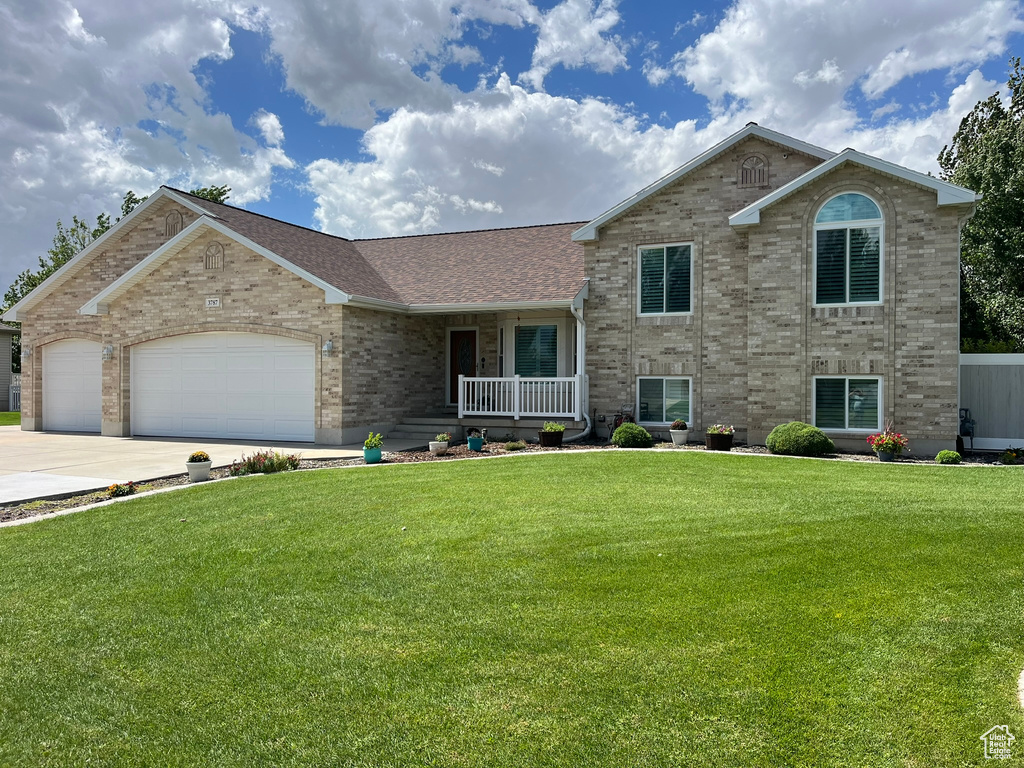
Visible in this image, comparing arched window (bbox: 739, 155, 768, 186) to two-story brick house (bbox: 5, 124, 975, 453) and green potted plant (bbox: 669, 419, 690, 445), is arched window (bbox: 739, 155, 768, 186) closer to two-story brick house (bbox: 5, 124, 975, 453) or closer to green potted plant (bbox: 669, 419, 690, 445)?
two-story brick house (bbox: 5, 124, 975, 453)

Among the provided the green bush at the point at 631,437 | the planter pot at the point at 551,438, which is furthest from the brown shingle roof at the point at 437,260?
the green bush at the point at 631,437

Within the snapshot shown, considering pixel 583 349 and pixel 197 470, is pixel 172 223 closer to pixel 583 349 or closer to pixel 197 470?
pixel 197 470

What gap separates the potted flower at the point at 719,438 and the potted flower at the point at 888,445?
2779 millimetres

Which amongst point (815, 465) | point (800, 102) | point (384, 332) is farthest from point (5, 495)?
point (800, 102)

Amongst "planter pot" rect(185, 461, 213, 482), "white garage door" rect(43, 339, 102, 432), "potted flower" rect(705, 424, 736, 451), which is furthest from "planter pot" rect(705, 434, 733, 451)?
"white garage door" rect(43, 339, 102, 432)

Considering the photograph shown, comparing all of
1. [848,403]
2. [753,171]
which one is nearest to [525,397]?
[848,403]

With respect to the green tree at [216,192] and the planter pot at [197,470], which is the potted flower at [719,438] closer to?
the planter pot at [197,470]

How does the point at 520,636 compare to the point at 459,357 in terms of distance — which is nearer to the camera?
the point at 520,636

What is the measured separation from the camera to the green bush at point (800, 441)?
13.4 m

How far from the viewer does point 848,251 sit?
47.0 ft

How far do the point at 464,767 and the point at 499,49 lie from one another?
19.5m

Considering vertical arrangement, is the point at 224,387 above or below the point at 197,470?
above

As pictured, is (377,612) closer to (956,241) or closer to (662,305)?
(662,305)

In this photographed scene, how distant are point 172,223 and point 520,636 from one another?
2035 centimetres
